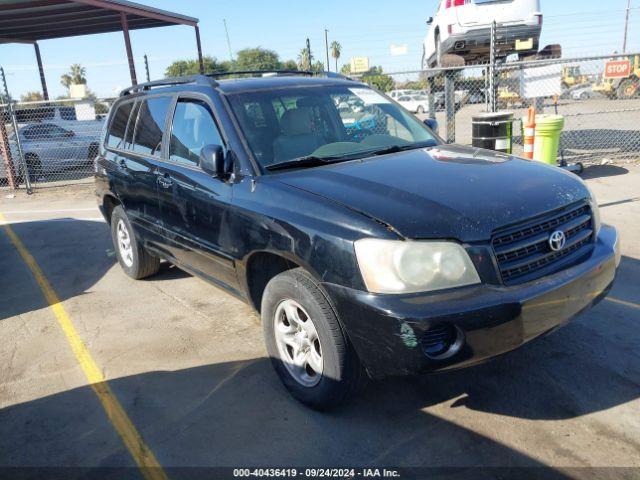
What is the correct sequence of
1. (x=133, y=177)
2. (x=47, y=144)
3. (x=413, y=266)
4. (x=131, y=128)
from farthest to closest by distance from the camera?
(x=47, y=144), (x=131, y=128), (x=133, y=177), (x=413, y=266)

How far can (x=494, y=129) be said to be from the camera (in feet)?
27.7

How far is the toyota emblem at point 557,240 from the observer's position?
2840mm

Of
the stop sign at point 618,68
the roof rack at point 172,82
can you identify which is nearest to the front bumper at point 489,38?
the stop sign at point 618,68

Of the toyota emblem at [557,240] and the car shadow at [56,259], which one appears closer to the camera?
the toyota emblem at [557,240]

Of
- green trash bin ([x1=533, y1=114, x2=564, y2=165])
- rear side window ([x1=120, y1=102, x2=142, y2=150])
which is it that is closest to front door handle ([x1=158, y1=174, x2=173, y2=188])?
rear side window ([x1=120, y1=102, x2=142, y2=150])

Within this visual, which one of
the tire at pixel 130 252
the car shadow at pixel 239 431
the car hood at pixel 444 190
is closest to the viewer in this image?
the car hood at pixel 444 190

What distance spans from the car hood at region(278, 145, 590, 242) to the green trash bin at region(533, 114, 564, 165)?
5.94 m

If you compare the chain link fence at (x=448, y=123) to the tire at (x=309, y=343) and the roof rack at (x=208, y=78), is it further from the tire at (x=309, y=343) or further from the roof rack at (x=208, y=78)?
the tire at (x=309, y=343)

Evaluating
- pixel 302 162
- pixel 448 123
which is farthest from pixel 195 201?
pixel 448 123

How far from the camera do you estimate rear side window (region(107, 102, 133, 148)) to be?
530 cm

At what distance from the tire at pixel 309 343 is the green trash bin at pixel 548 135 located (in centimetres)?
701

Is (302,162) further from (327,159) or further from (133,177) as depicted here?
(133,177)

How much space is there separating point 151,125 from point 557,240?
11.1 ft

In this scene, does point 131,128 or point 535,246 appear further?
point 131,128
